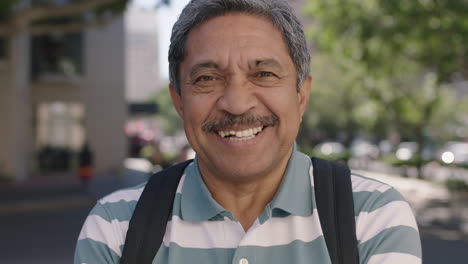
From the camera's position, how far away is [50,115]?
24547mm

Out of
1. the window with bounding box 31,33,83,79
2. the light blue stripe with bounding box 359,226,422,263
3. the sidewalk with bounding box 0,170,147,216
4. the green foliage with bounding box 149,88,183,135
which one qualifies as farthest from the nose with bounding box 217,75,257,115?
the green foliage with bounding box 149,88,183,135

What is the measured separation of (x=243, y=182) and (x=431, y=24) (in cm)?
1262

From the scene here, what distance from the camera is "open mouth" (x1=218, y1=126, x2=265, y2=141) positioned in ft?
5.74

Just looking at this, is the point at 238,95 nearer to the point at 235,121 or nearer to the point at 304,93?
the point at 235,121

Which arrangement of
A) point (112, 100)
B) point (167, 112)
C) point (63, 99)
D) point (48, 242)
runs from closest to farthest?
point (48, 242), point (63, 99), point (112, 100), point (167, 112)

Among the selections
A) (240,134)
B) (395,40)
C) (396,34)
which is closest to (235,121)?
(240,134)

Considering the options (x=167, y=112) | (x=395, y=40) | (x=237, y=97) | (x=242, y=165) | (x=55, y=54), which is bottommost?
(x=242, y=165)

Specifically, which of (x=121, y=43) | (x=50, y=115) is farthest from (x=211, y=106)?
(x=121, y=43)

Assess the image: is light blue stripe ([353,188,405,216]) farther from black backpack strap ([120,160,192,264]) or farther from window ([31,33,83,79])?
window ([31,33,83,79])

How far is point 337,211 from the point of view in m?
1.64

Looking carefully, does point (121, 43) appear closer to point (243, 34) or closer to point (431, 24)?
point (431, 24)

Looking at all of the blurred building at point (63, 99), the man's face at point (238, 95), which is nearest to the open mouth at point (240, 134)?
the man's face at point (238, 95)

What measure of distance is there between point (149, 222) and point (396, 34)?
12.9m

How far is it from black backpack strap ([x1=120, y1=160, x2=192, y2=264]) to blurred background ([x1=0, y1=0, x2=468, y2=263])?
696 cm
